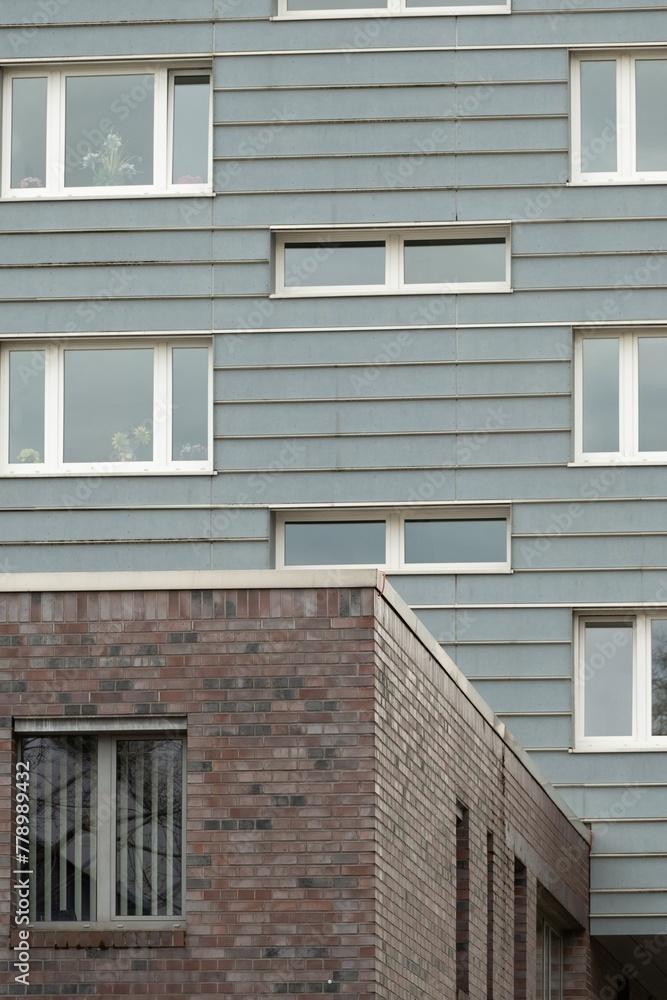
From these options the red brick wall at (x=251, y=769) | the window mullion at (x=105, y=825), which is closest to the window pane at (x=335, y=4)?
the red brick wall at (x=251, y=769)

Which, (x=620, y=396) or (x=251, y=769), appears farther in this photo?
(x=620, y=396)

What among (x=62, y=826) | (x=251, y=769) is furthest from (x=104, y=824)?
(x=251, y=769)

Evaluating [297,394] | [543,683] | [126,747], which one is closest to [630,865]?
[543,683]

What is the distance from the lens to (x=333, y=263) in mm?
28562

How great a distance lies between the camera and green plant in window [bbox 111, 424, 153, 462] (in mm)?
28266

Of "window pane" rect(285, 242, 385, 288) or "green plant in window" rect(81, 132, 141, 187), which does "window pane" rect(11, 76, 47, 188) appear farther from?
"window pane" rect(285, 242, 385, 288)

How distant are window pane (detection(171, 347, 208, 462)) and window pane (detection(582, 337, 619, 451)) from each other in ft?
16.4

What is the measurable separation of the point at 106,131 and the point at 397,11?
4227mm

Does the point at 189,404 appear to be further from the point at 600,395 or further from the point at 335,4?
the point at 335,4

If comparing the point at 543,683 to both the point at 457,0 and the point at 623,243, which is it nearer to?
the point at 623,243

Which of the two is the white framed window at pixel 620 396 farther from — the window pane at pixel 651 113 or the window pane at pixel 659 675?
the window pane at pixel 651 113

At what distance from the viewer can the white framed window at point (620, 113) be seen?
93.6ft

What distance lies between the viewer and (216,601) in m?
13.9

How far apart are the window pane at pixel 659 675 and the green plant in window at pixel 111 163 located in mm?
9208
